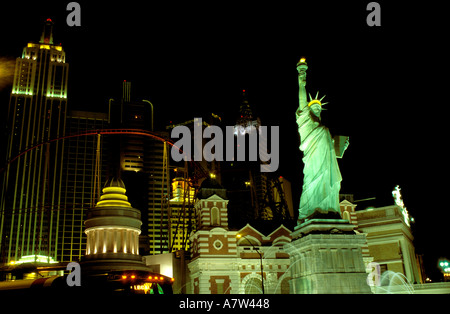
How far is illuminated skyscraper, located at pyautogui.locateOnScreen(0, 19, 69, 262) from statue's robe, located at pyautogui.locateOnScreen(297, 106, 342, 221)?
177ft

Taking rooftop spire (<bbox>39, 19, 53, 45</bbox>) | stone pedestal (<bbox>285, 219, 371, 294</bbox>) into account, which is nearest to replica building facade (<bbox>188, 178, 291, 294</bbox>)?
stone pedestal (<bbox>285, 219, 371, 294</bbox>)

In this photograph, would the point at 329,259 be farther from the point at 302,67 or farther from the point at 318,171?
the point at 302,67

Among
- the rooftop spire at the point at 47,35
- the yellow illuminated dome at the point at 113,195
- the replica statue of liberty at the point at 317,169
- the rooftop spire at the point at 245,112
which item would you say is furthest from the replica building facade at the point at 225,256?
the rooftop spire at the point at 47,35

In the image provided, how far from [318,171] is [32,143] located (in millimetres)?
62326

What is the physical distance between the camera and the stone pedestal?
26.7m

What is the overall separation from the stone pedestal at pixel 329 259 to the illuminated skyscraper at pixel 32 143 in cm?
5493

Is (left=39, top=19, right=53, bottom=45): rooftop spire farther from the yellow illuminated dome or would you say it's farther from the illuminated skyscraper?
the yellow illuminated dome

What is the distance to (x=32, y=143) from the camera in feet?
245

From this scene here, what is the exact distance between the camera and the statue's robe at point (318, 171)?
29969 mm

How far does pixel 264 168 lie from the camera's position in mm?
82125

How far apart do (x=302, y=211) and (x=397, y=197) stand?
25.0 metres

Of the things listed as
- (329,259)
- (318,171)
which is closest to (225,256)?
(329,259)

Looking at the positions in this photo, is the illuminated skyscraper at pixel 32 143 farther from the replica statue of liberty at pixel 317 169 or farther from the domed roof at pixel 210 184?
the replica statue of liberty at pixel 317 169
